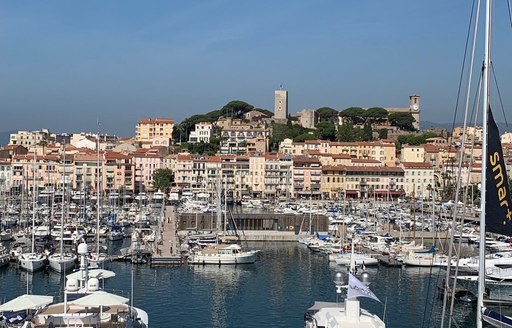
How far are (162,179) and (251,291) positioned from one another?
4261cm

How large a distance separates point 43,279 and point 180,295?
6.11 metres

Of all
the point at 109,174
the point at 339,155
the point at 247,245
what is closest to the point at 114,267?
the point at 247,245

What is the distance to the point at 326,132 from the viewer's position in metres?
89.1

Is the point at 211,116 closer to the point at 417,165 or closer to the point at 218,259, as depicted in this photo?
the point at 417,165

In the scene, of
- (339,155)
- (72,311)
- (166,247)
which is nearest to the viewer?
(72,311)

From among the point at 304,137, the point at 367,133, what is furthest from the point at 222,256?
the point at 367,133

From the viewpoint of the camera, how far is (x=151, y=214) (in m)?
49.8

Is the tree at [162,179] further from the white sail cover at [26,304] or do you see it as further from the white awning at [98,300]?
the white awning at [98,300]

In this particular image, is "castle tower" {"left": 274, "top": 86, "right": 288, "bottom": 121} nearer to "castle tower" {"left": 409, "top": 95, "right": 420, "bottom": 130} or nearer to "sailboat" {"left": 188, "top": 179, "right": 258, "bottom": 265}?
"castle tower" {"left": 409, "top": 95, "right": 420, "bottom": 130}

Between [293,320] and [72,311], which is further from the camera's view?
[293,320]

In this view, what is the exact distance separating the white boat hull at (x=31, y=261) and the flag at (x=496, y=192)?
24.2 m

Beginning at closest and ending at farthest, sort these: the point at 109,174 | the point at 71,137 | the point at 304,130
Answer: the point at 109,174 → the point at 304,130 → the point at 71,137

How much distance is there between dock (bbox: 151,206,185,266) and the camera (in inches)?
1222

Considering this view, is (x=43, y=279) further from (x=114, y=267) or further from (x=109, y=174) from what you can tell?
(x=109, y=174)
